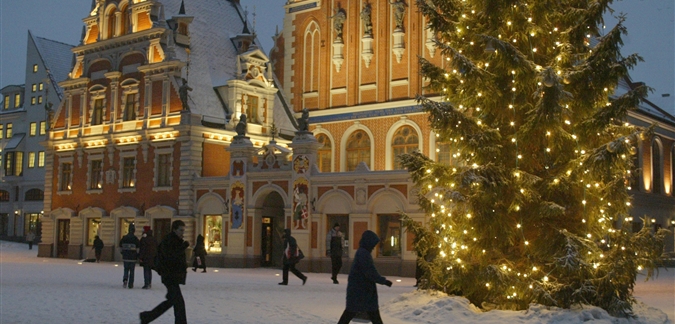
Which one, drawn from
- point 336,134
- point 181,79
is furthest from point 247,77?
point 336,134

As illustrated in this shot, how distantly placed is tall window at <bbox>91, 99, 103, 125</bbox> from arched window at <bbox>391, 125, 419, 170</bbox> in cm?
1621

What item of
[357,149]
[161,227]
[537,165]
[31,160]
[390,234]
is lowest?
[390,234]

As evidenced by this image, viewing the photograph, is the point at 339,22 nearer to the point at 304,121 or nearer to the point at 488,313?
the point at 304,121

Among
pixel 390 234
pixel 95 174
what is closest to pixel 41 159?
pixel 95 174

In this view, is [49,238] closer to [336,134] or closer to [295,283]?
[336,134]

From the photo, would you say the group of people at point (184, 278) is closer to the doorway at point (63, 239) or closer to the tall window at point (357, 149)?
the tall window at point (357, 149)

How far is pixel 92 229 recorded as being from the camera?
38.9 metres

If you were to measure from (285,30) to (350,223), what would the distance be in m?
13.1

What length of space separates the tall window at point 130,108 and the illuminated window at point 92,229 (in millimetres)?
5545

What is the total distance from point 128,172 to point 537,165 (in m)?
26.7

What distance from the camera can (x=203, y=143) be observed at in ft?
115

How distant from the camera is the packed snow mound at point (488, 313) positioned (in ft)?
43.7

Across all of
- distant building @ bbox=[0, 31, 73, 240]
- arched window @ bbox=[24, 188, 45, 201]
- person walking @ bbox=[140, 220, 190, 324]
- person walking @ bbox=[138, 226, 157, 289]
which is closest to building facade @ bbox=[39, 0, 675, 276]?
person walking @ bbox=[138, 226, 157, 289]

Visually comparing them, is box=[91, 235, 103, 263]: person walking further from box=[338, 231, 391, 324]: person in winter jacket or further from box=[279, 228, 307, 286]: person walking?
box=[338, 231, 391, 324]: person in winter jacket
